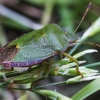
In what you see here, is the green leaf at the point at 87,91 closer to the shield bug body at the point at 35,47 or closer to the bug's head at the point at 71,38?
the shield bug body at the point at 35,47

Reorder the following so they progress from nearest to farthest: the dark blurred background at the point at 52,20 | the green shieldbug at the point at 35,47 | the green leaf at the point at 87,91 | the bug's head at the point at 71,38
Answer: the green leaf at the point at 87,91 → the green shieldbug at the point at 35,47 → the bug's head at the point at 71,38 → the dark blurred background at the point at 52,20

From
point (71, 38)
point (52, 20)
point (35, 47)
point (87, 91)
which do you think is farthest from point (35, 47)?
point (52, 20)

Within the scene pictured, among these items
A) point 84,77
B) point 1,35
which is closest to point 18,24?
point 1,35

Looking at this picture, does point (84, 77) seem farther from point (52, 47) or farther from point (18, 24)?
point (18, 24)

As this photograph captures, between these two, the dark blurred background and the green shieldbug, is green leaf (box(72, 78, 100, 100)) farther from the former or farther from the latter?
Answer: the dark blurred background

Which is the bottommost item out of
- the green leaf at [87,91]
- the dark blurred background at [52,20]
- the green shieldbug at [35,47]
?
the green leaf at [87,91]

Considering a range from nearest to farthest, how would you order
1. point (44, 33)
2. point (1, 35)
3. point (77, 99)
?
point (77, 99) → point (44, 33) → point (1, 35)

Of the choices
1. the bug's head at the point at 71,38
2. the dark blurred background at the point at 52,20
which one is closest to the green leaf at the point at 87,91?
the bug's head at the point at 71,38

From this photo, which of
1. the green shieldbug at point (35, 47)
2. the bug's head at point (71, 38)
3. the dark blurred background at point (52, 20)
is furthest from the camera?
the dark blurred background at point (52, 20)
